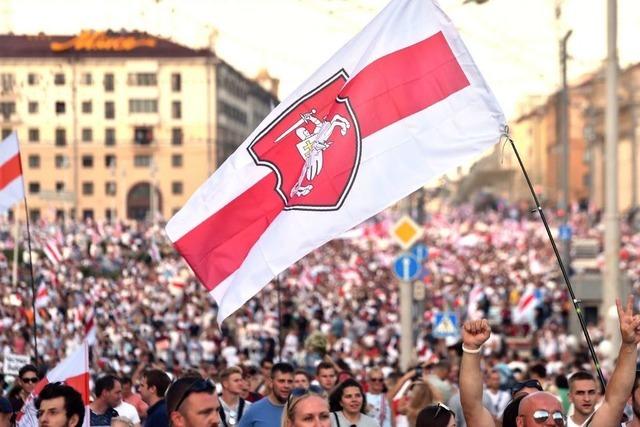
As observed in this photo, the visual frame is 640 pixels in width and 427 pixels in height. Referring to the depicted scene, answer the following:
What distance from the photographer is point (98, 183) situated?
104688 mm

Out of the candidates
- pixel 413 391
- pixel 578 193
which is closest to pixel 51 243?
pixel 413 391

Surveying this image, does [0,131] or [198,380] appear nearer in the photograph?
[198,380]

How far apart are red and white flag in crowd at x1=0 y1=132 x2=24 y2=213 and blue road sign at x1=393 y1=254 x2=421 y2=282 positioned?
28.4 feet

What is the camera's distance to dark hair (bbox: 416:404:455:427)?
781 cm

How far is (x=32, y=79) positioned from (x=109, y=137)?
43.9 meters

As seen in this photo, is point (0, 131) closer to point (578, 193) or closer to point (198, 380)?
point (198, 380)

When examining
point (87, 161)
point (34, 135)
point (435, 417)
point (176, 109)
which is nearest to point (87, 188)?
point (87, 161)

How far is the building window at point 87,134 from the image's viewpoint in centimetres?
8728

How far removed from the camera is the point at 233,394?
12.3m

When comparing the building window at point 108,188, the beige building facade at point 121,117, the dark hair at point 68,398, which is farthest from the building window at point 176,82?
the dark hair at point 68,398

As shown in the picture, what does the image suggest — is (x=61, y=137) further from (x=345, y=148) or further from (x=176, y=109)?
(x=345, y=148)

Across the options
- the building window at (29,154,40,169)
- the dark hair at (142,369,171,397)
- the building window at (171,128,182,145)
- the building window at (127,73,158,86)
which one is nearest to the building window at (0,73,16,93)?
the building window at (29,154,40,169)

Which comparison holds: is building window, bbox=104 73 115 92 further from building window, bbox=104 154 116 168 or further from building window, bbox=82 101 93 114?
building window, bbox=104 154 116 168

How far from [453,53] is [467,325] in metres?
2.79
